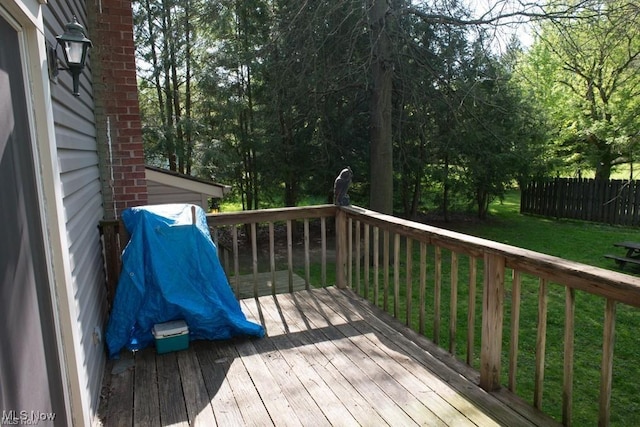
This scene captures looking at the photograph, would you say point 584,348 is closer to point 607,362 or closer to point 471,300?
point 471,300

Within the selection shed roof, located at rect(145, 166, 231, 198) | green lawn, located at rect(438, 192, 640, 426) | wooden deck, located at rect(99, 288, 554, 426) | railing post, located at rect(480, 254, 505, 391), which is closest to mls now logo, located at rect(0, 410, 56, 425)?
wooden deck, located at rect(99, 288, 554, 426)

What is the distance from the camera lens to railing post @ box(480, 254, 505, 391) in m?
2.41

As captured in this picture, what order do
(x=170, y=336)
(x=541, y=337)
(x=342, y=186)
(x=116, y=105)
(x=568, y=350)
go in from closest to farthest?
(x=568, y=350), (x=541, y=337), (x=170, y=336), (x=116, y=105), (x=342, y=186)

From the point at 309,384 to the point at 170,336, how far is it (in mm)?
1011

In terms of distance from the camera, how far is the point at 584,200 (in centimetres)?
1219

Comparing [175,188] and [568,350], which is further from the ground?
[175,188]

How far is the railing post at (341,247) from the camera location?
4.13 metres

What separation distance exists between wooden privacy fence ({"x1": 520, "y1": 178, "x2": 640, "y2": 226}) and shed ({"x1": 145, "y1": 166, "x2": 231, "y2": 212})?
31.9 ft

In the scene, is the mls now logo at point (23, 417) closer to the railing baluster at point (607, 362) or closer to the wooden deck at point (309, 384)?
the wooden deck at point (309, 384)

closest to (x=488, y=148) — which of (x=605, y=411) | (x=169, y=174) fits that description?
(x=169, y=174)

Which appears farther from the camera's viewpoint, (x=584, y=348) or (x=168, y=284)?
(x=584, y=348)

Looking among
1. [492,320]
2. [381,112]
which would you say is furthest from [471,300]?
[381,112]

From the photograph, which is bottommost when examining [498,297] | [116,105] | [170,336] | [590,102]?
[170,336]

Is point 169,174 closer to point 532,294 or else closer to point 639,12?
point 532,294
